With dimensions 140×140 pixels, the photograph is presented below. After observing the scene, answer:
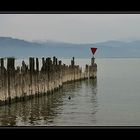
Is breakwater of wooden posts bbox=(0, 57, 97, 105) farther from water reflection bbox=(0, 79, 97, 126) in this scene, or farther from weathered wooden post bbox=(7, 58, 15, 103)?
water reflection bbox=(0, 79, 97, 126)

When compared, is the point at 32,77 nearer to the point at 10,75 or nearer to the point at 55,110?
the point at 10,75

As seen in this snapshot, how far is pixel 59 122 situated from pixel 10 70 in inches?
60.7

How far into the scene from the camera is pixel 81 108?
745 cm

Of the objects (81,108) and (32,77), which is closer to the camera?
(81,108)

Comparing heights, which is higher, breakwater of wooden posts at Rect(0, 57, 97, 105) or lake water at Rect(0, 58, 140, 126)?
breakwater of wooden posts at Rect(0, 57, 97, 105)

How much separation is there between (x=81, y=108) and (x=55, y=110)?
1.46 ft

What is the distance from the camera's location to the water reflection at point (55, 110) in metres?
6.39

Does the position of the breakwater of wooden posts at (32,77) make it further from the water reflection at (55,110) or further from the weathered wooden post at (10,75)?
the water reflection at (55,110)

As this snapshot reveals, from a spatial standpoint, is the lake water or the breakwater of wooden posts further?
the breakwater of wooden posts

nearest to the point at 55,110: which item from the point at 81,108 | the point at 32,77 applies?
the point at 81,108

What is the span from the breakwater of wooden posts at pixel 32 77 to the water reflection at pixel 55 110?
14cm

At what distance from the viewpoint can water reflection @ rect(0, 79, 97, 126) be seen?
639 cm

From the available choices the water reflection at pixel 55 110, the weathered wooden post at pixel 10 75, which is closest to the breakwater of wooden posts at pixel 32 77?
the weathered wooden post at pixel 10 75

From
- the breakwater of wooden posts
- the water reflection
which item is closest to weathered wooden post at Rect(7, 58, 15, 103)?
the breakwater of wooden posts
